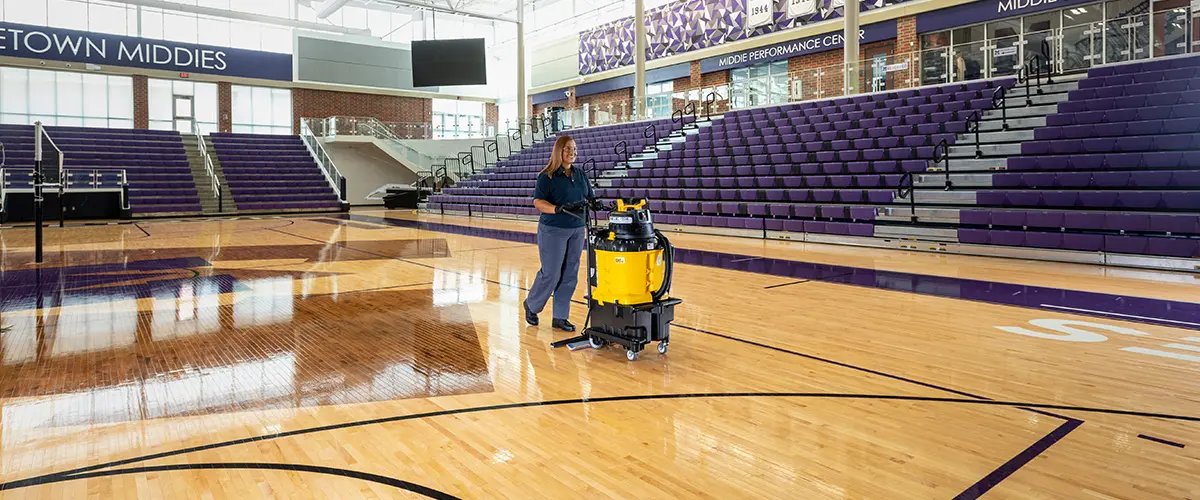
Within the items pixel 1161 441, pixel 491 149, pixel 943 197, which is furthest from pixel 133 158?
pixel 1161 441

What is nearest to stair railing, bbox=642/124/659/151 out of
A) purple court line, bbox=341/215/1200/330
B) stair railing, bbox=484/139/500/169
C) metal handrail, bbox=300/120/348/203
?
stair railing, bbox=484/139/500/169

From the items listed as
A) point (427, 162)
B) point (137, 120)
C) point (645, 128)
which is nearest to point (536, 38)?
point (427, 162)

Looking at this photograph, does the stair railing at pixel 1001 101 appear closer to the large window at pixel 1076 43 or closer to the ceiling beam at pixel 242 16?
the large window at pixel 1076 43

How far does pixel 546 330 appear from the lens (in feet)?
16.0

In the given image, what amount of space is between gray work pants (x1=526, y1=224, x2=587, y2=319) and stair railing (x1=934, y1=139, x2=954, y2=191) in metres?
8.38

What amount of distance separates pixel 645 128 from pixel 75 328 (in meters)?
16.1

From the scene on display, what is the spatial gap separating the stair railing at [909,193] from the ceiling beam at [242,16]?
2508 centimetres

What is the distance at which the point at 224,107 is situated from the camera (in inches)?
1094

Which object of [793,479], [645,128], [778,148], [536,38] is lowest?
[793,479]

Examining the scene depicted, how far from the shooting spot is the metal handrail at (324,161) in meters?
24.1

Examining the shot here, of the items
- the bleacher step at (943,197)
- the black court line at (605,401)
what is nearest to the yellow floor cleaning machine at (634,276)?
the black court line at (605,401)

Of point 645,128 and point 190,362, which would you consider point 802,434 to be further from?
point 645,128

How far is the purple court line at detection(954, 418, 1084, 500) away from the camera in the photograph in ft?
7.25

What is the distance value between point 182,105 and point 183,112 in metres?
0.27
